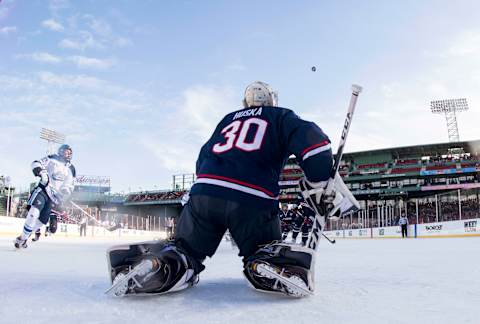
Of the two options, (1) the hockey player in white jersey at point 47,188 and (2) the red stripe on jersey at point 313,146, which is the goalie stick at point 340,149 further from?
(1) the hockey player in white jersey at point 47,188

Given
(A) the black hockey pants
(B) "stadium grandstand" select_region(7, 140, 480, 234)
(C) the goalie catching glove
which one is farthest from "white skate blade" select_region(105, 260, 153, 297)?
(B) "stadium grandstand" select_region(7, 140, 480, 234)

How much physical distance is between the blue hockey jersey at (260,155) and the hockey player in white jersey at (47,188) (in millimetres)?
4344

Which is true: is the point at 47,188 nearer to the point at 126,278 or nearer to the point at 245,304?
the point at 126,278

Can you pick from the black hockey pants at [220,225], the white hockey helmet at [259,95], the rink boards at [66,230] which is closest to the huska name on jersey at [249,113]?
the white hockey helmet at [259,95]

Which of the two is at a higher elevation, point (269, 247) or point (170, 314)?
point (269, 247)

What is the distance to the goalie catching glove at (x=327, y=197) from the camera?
1917mm

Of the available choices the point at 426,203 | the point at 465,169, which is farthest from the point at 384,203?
the point at 426,203

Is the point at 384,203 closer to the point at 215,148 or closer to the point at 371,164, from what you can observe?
the point at 371,164

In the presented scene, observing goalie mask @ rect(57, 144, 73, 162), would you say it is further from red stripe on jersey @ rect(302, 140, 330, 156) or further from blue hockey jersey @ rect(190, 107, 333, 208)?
red stripe on jersey @ rect(302, 140, 330, 156)

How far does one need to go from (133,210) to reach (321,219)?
4315 centimetres

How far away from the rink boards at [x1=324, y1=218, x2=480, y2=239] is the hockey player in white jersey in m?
13.7

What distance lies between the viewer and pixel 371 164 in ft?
114

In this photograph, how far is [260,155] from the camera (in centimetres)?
199

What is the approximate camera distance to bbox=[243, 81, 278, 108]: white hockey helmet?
233 cm
